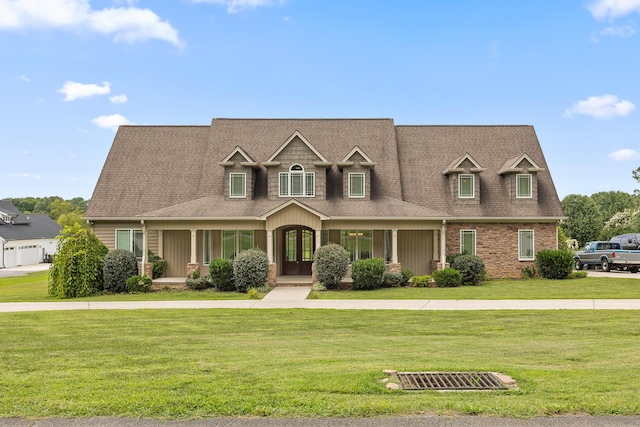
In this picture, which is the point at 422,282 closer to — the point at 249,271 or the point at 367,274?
the point at 367,274

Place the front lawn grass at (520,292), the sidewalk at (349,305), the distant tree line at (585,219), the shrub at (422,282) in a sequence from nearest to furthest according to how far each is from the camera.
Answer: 1. the sidewalk at (349,305)
2. the front lawn grass at (520,292)
3. the shrub at (422,282)
4. the distant tree line at (585,219)

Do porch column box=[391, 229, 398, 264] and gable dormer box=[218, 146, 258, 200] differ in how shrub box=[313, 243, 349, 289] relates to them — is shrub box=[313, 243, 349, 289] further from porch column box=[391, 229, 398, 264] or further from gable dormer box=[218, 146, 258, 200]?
gable dormer box=[218, 146, 258, 200]

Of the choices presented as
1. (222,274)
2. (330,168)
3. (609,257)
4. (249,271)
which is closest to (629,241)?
(609,257)

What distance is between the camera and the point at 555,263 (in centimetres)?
2408

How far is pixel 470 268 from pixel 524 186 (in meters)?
6.22

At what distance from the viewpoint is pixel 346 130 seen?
2828cm

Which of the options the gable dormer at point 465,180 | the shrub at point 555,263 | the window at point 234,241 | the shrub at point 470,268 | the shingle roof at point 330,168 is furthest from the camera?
the gable dormer at point 465,180

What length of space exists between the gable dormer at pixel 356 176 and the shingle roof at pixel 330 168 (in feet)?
1.50

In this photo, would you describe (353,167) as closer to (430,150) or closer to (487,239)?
(430,150)

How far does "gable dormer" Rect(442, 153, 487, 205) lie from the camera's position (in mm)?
25547

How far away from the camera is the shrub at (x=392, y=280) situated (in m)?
22.1

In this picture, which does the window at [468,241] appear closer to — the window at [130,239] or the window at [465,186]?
the window at [465,186]

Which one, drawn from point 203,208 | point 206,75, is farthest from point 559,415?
Answer: point 206,75

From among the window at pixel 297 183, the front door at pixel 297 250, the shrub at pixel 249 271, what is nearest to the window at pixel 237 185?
the window at pixel 297 183
